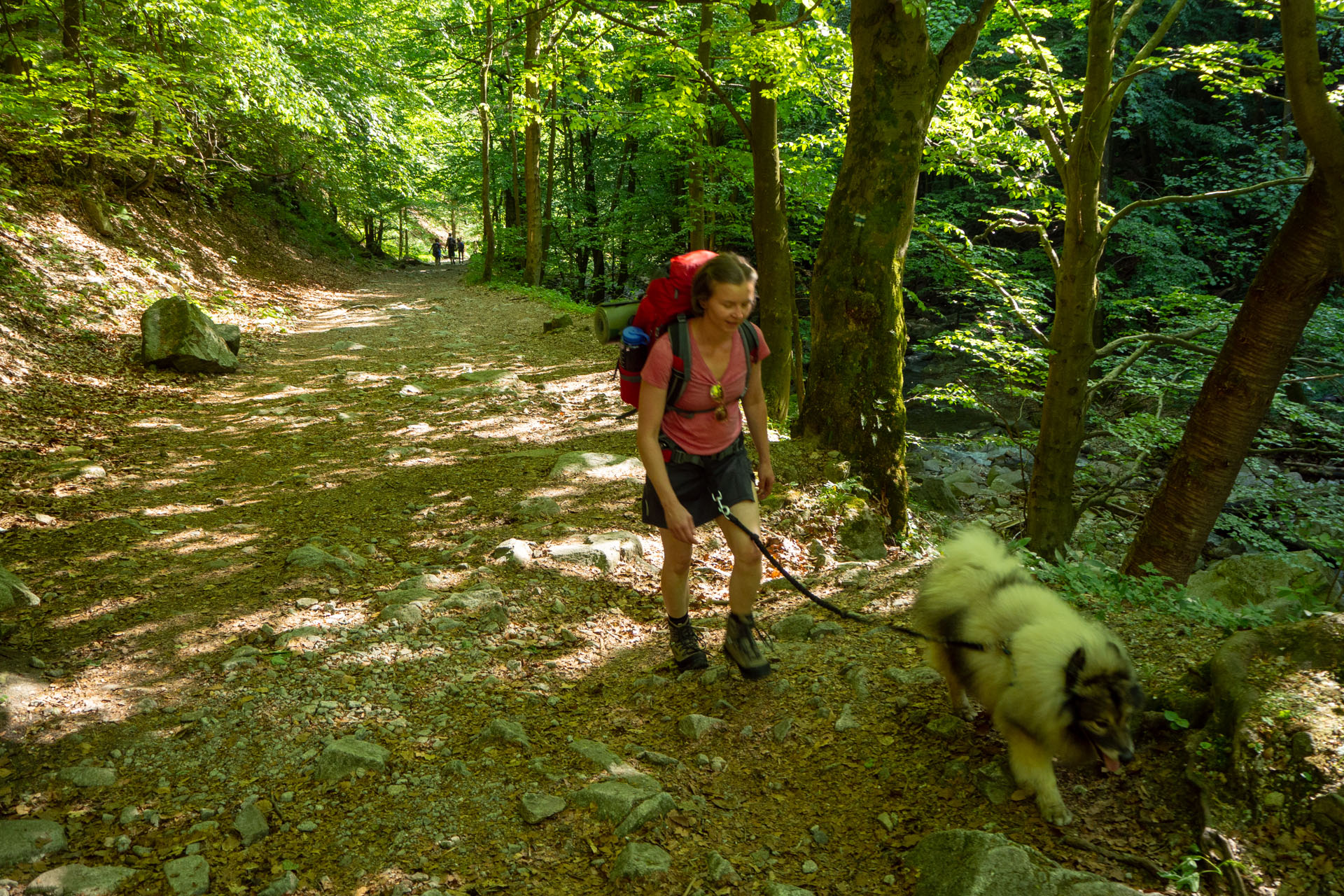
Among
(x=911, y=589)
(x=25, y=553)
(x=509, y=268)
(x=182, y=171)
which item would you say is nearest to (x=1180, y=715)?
(x=911, y=589)

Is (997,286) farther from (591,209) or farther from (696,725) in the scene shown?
(591,209)

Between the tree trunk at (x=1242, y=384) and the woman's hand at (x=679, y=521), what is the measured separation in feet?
14.8

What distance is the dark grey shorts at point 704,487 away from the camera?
3352 millimetres

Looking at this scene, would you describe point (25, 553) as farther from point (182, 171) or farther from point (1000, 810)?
point (182, 171)

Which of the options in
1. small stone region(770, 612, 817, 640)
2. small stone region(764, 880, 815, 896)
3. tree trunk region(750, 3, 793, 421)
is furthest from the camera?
tree trunk region(750, 3, 793, 421)

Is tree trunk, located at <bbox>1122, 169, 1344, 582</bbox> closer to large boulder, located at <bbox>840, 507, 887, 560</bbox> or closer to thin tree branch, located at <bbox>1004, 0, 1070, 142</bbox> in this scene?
large boulder, located at <bbox>840, 507, 887, 560</bbox>

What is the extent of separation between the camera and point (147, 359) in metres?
8.59

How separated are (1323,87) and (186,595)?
671 centimetres

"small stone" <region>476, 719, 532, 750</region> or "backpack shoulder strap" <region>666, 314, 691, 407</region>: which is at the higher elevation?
"backpack shoulder strap" <region>666, 314, 691, 407</region>

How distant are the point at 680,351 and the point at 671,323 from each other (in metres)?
0.14

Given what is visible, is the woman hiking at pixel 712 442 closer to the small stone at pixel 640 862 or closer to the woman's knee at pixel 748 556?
the woman's knee at pixel 748 556

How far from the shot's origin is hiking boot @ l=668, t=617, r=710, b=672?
3.79 meters

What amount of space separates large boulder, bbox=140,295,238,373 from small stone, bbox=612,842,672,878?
8.70 m

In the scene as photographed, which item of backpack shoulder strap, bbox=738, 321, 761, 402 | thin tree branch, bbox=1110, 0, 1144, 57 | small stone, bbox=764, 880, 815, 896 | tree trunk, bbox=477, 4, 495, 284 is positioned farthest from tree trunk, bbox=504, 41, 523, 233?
small stone, bbox=764, 880, 815, 896
